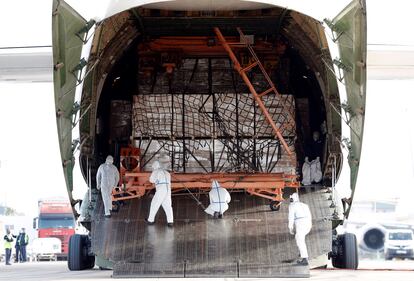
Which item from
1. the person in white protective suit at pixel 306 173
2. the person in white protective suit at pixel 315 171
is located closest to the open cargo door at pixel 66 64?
the person in white protective suit at pixel 306 173

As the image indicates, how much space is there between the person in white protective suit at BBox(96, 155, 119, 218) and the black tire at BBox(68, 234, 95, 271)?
1197mm

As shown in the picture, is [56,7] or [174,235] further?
[174,235]

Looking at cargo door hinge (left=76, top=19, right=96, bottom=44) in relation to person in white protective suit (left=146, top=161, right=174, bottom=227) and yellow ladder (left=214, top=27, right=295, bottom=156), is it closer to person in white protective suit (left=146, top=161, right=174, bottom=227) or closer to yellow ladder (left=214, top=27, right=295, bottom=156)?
person in white protective suit (left=146, top=161, right=174, bottom=227)

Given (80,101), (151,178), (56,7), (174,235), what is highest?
(56,7)

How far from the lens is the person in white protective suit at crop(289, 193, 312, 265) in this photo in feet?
40.7

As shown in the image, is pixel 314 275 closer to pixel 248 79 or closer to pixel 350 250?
pixel 350 250

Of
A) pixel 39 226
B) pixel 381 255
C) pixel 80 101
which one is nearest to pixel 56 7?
Answer: pixel 80 101

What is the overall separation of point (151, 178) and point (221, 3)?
2.66 meters

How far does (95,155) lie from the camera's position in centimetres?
1477

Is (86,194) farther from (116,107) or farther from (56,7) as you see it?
(56,7)

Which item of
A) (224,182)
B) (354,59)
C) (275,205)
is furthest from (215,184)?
(354,59)

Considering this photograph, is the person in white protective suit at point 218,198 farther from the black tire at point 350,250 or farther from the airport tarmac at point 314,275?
the black tire at point 350,250

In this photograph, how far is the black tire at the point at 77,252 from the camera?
1473cm

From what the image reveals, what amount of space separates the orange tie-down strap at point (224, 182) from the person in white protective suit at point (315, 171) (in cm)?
116
